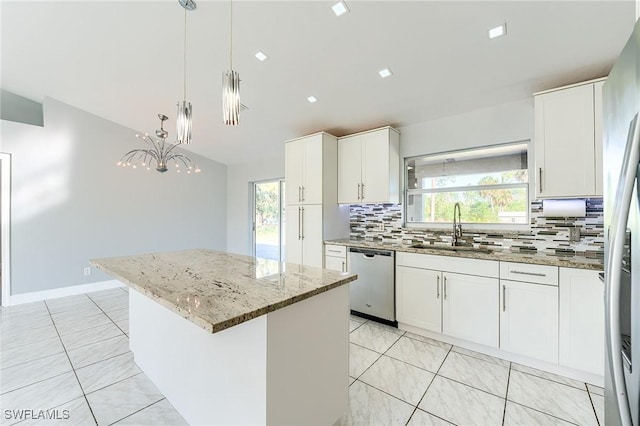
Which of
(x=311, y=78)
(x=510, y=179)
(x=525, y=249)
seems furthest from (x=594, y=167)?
(x=311, y=78)

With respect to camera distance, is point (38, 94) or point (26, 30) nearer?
point (26, 30)

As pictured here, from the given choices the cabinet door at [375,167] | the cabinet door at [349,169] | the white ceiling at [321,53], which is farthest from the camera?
the cabinet door at [349,169]

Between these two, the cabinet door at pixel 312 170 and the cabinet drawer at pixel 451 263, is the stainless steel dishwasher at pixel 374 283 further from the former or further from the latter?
the cabinet door at pixel 312 170

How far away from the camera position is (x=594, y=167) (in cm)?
222


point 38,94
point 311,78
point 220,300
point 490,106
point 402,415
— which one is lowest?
point 402,415

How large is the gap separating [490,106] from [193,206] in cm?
548

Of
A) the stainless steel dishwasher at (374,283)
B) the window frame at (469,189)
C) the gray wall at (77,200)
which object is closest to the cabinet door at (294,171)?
the stainless steel dishwasher at (374,283)

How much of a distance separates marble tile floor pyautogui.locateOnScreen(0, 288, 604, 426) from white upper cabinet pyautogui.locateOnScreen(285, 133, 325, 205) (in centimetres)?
191

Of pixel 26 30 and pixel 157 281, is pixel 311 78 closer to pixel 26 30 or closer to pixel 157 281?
pixel 157 281

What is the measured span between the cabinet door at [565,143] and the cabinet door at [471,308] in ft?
3.29

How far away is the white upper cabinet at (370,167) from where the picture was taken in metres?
3.40

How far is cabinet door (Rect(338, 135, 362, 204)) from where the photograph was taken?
365 cm

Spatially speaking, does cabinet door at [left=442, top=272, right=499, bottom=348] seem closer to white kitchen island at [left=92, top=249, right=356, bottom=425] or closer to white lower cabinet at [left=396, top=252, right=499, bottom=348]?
white lower cabinet at [left=396, top=252, right=499, bottom=348]

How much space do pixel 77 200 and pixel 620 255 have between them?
5.97m
